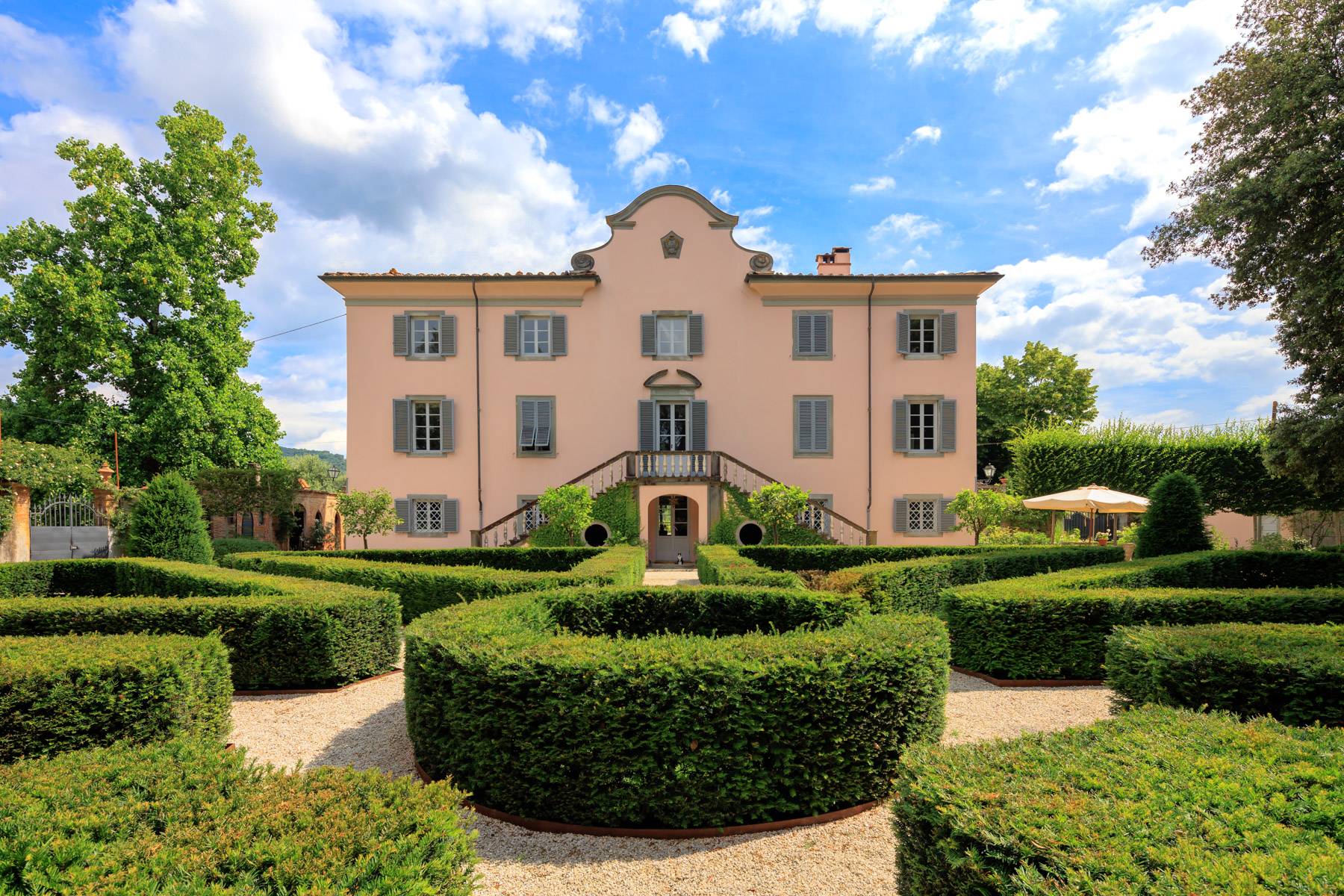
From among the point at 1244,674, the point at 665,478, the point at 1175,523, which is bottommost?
the point at 1244,674

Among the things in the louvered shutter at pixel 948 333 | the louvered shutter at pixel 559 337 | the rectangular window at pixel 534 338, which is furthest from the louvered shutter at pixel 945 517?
the rectangular window at pixel 534 338

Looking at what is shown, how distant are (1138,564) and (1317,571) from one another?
3.99m

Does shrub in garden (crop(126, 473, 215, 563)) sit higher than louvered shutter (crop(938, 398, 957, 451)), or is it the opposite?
louvered shutter (crop(938, 398, 957, 451))

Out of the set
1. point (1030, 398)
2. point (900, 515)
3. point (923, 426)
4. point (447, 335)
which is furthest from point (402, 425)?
point (1030, 398)

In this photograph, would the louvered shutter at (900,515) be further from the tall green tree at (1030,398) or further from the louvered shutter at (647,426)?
the tall green tree at (1030,398)

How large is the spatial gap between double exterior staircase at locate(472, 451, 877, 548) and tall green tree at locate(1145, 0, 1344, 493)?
10.8 metres

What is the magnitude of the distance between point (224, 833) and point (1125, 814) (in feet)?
12.0

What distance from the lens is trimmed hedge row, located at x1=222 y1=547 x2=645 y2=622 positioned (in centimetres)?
902

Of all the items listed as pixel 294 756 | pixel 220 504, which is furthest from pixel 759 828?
pixel 220 504

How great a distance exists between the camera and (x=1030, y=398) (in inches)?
1320

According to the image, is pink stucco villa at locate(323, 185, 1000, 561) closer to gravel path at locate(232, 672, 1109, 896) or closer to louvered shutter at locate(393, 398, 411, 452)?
louvered shutter at locate(393, 398, 411, 452)

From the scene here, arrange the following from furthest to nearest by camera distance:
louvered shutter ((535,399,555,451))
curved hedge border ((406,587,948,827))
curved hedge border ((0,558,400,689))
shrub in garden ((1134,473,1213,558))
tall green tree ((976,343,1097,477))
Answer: tall green tree ((976,343,1097,477)) < louvered shutter ((535,399,555,451)) < shrub in garden ((1134,473,1213,558)) < curved hedge border ((0,558,400,689)) < curved hedge border ((406,587,948,827))

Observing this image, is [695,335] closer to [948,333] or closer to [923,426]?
[923,426]

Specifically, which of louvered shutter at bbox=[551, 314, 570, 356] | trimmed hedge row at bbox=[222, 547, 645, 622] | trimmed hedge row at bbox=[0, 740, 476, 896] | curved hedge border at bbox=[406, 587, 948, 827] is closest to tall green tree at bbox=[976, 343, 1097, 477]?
louvered shutter at bbox=[551, 314, 570, 356]
